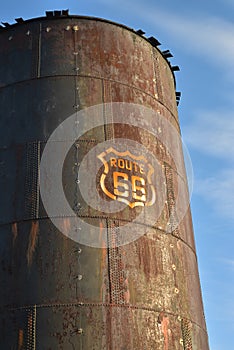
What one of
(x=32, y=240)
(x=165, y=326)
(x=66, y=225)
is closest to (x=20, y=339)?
(x=32, y=240)

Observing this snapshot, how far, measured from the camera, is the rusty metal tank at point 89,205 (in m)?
7.73

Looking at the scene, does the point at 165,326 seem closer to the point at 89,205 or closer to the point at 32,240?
the point at 89,205

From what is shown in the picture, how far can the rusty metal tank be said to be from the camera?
7.73m

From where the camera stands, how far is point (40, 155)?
8.93 m

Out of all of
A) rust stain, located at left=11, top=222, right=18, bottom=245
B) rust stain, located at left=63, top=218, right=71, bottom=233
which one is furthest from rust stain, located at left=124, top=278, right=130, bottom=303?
rust stain, located at left=11, top=222, right=18, bottom=245

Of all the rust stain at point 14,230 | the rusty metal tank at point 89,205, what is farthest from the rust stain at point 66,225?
the rust stain at point 14,230

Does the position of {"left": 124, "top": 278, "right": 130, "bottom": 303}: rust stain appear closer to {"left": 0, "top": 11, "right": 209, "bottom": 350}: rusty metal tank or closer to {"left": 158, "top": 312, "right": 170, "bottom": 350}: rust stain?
{"left": 0, "top": 11, "right": 209, "bottom": 350}: rusty metal tank

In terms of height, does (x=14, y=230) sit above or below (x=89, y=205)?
below

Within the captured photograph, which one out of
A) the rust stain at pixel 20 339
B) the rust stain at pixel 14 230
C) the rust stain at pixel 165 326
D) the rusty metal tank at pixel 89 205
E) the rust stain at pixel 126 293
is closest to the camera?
the rust stain at pixel 20 339

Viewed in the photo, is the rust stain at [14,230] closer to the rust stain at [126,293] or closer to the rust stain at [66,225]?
the rust stain at [66,225]

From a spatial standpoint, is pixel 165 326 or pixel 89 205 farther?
pixel 89 205

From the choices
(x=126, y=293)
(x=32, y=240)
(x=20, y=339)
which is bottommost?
(x=20, y=339)

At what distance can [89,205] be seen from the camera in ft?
27.7

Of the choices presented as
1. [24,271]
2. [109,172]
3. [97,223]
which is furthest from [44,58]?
[24,271]
